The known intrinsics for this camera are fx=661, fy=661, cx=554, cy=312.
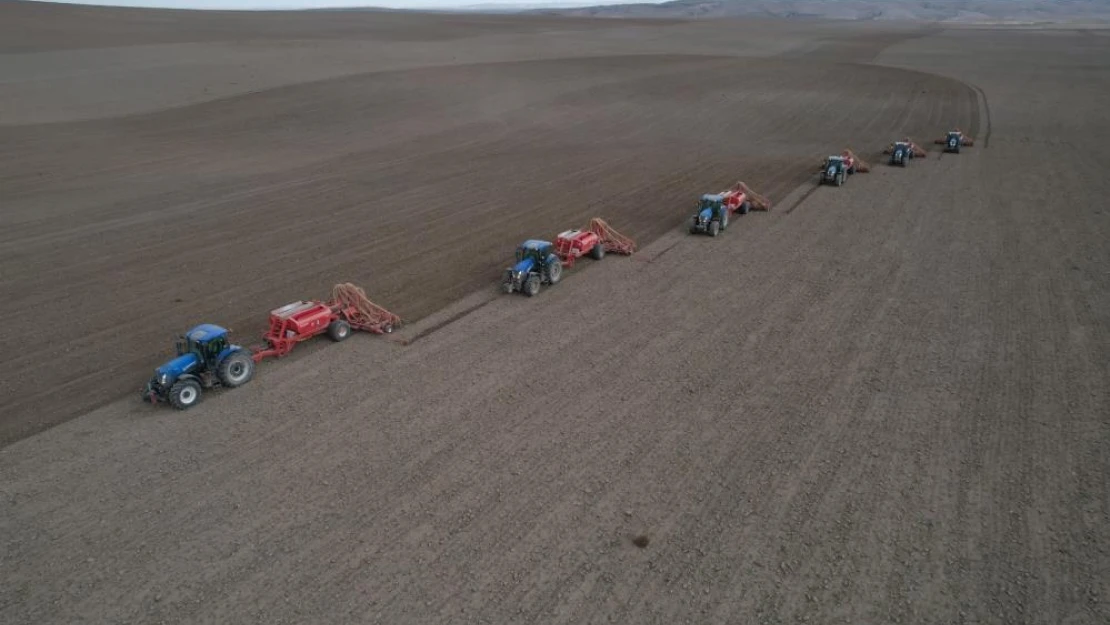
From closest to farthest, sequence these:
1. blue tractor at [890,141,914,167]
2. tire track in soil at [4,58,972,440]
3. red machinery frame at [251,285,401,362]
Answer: red machinery frame at [251,285,401,362] < tire track in soil at [4,58,972,440] < blue tractor at [890,141,914,167]

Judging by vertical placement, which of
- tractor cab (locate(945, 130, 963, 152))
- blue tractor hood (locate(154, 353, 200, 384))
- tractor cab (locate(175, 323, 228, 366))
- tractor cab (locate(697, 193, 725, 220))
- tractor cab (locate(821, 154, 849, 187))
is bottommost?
tractor cab (locate(945, 130, 963, 152))

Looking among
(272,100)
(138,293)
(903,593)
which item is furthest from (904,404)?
(272,100)

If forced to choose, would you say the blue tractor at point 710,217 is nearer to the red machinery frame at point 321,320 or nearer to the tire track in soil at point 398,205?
the tire track in soil at point 398,205

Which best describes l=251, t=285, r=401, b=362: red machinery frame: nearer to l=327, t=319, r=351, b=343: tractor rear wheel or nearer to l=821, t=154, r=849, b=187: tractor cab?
l=327, t=319, r=351, b=343: tractor rear wheel

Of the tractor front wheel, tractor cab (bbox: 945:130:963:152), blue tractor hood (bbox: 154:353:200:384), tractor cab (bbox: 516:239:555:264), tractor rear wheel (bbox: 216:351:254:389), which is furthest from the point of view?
tractor cab (bbox: 945:130:963:152)

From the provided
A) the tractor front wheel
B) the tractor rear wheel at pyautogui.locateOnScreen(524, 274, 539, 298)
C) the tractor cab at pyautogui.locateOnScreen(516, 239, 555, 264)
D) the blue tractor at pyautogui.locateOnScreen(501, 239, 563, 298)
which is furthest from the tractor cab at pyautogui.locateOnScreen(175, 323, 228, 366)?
the tractor front wheel
